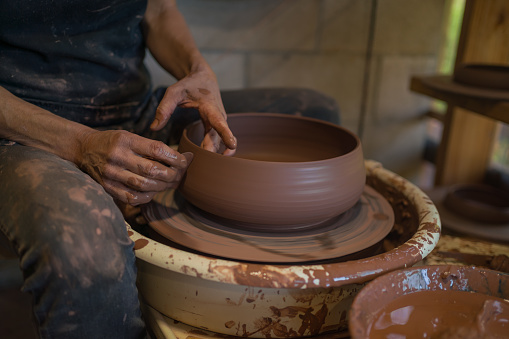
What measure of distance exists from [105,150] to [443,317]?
26.2 inches

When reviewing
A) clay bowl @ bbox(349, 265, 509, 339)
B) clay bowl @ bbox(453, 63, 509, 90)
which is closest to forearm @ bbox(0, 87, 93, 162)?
clay bowl @ bbox(349, 265, 509, 339)

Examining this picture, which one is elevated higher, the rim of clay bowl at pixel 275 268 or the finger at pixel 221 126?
the finger at pixel 221 126

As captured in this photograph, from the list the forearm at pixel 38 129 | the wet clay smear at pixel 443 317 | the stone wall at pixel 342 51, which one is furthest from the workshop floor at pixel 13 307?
the wet clay smear at pixel 443 317

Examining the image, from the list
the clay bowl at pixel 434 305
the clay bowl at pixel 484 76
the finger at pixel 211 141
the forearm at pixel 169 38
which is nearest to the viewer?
the clay bowl at pixel 434 305

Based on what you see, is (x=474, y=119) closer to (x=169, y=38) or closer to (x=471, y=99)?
(x=471, y=99)

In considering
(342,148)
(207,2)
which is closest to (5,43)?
(342,148)

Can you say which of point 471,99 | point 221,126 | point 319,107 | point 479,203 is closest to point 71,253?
point 221,126

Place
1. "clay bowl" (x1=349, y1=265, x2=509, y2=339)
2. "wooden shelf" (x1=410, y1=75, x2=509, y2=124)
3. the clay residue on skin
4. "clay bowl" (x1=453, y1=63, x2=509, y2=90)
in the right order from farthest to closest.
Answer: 1. "clay bowl" (x1=453, y1=63, x2=509, y2=90)
2. "wooden shelf" (x1=410, y1=75, x2=509, y2=124)
3. the clay residue on skin
4. "clay bowl" (x1=349, y1=265, x2=509, y2=339)

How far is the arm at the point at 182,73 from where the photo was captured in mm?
1009

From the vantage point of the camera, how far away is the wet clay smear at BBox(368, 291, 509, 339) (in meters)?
0.69

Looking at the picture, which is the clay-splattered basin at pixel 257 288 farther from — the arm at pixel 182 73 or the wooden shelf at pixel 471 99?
the wooden shelf at pixel 471 99

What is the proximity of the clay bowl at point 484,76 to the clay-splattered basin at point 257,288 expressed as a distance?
918 millimetres

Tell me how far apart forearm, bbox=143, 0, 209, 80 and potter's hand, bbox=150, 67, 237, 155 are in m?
0.16

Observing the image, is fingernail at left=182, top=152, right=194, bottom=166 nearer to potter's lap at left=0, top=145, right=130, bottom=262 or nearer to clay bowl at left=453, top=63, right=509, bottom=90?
potter's lap at left=0, top=145, right=130, bottom=262
